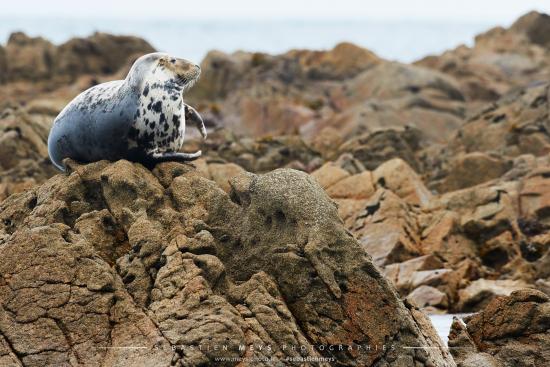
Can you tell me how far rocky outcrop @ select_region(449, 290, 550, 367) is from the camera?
13.6 metres

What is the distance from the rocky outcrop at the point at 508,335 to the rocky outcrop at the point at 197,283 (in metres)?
0.71

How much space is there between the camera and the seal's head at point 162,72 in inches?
619

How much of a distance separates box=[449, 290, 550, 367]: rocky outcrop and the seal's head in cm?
496

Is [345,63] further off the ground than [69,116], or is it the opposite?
[69,116]

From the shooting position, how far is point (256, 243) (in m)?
13.5

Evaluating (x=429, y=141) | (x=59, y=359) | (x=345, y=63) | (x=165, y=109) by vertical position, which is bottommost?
(x=345, y=63)

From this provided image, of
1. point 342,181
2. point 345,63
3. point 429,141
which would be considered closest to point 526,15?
point 345,63

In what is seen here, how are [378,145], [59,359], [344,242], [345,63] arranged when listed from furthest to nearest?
[345,63] < [378,145] < [344,242] < [59,359]

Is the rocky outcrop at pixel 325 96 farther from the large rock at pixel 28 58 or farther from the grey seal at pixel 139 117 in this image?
the grey seal at pixel 139 117

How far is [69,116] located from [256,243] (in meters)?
4.24

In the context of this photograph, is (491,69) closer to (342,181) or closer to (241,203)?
(342,181)

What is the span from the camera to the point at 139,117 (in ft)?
51.3

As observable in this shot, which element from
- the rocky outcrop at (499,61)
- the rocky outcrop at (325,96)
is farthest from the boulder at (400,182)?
the rocky outcrop at (499,61)

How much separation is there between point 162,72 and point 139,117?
72cm
